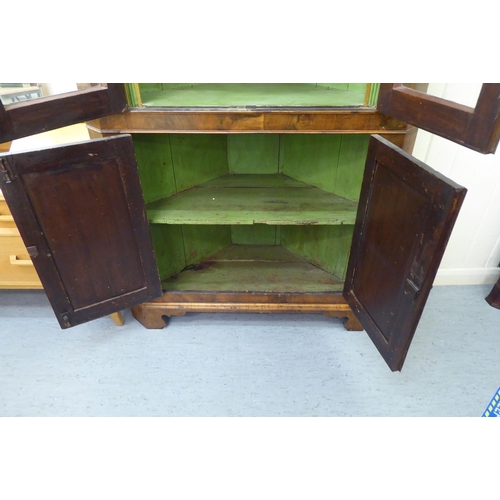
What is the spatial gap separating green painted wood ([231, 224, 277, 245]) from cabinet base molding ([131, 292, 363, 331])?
0.48 meters

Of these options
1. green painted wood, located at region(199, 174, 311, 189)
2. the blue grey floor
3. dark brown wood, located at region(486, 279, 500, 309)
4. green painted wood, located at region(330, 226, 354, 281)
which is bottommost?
the blue grey floor

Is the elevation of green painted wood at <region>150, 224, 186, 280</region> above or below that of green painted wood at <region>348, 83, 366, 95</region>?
below

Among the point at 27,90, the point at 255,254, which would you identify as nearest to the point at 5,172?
the point at 27,90

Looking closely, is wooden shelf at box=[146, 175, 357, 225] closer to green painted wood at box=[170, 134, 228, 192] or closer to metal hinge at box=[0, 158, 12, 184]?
green painted wood at box=[170, 134, 228, 192]

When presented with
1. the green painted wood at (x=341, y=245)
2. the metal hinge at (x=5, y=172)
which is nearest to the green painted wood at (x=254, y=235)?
the green painted wood at (x=341, y=245)

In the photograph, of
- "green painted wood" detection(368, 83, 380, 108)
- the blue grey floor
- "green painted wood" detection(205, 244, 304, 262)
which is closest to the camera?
"green painted wood" detection(368, 83, 380, 108)

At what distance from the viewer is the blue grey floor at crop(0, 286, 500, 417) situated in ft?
4.74

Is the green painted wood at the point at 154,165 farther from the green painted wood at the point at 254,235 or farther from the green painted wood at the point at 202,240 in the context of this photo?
the green painted wood at the point at 254,235

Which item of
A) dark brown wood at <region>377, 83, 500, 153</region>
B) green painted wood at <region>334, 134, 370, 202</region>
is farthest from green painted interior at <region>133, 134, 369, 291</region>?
dark brown wood at <region>377, 83, 500, 153</region>

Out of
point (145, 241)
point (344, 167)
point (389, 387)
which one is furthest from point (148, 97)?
point (389, 387)

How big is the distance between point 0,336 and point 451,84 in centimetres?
233

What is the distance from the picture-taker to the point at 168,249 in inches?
70.7

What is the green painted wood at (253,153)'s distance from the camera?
1840mm

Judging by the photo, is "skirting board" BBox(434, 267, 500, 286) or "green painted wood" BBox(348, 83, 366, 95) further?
"skirting board" BBox(434, 267, 500, 286)
